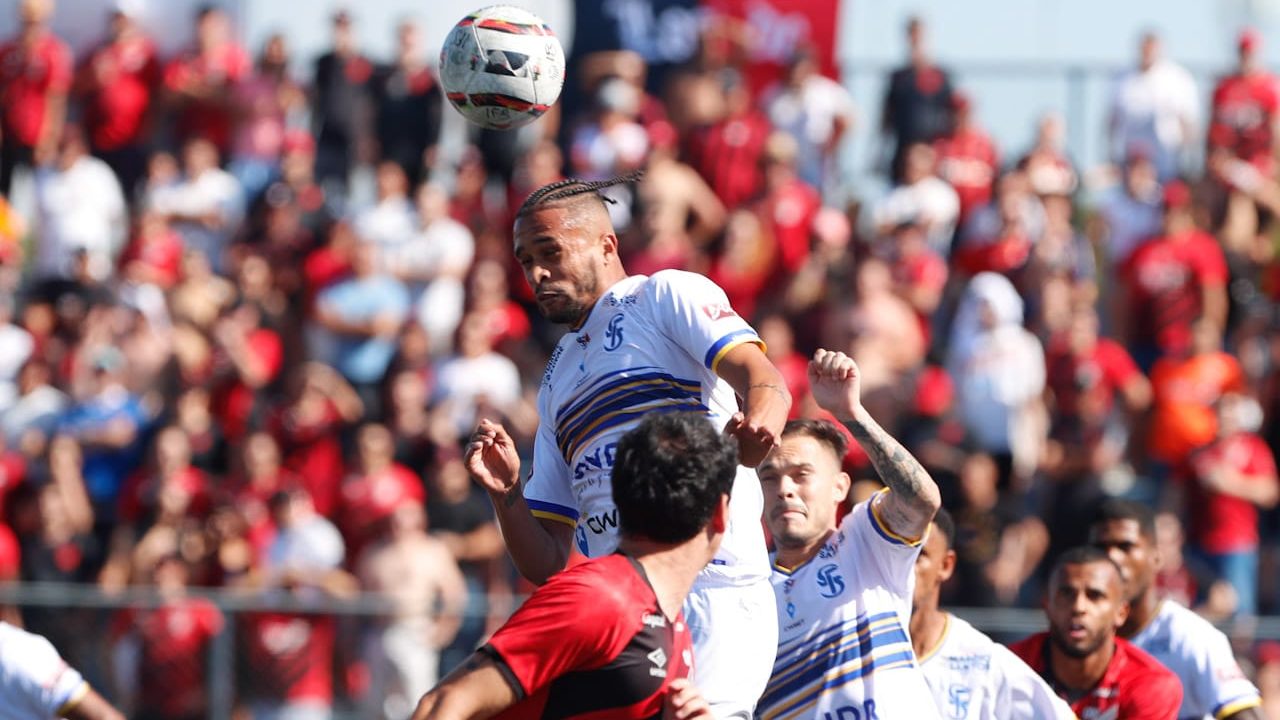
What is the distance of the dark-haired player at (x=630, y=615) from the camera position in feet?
16.4

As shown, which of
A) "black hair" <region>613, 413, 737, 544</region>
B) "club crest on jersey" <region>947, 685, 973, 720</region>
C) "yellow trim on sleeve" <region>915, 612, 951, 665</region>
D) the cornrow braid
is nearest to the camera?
"black hair" <region>613, 413, 737, 544</region>

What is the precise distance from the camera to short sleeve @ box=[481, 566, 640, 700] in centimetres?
501

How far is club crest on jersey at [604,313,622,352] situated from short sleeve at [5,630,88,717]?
318cm

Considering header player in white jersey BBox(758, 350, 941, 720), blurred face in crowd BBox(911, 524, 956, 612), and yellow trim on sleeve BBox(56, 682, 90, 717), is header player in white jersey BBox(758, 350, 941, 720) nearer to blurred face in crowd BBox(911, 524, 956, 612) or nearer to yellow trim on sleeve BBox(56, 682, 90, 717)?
blurred face in crowd BBox(911, 524, 956, 612)

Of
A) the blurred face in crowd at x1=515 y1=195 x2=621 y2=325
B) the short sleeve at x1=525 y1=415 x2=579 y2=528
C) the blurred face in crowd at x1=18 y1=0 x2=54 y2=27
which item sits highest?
the blurred face in crowd at x1=18 y1=0 x2=54 y2=27

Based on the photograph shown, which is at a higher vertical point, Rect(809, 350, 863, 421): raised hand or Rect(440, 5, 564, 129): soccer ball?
Rect(440, 5, 564, 129): soccer ball

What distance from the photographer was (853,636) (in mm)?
7023

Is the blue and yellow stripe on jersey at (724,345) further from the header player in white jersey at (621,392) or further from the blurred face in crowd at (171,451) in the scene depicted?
the blurred face in crowd at (171,451)

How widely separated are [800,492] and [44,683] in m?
3.43

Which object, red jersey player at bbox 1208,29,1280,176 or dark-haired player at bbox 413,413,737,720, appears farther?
red jersey player at bbox 1208,29,1280,176

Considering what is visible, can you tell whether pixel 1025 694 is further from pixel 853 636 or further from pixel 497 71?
pixel 497 71

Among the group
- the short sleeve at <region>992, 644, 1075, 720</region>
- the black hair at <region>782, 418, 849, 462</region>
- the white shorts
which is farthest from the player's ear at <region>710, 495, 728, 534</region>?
the short sleeve at <region>992, 644, 1075, 720</region>

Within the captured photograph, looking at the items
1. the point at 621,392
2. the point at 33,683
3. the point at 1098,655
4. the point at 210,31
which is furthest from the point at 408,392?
the point at 621,392

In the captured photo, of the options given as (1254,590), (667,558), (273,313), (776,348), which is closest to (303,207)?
(273,313)
